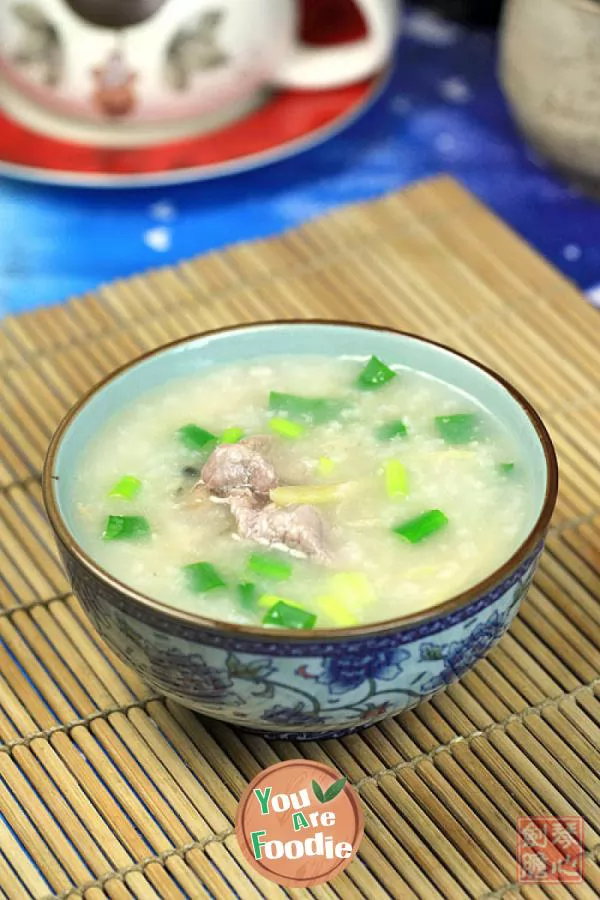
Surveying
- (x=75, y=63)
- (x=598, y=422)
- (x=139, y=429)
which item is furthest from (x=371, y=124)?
(x=139, y=429)

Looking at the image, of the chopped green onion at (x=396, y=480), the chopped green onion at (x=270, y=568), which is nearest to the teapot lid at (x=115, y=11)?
the chopped green onion at (x=396, y=480)

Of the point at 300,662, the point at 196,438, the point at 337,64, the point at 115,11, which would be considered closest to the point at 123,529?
the point at 196,438

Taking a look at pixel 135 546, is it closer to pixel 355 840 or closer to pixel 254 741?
pixel 254 741

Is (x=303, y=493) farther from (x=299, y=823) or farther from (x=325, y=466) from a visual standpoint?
(x=299, y=823)

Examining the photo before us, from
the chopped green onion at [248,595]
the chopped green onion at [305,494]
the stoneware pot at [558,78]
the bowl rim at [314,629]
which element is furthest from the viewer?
the stoneware pot at [558,78]

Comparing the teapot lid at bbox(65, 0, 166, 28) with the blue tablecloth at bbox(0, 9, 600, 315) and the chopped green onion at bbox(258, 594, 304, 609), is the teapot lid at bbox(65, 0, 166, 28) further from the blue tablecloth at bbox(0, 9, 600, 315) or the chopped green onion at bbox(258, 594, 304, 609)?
the chopped green onion at bbox(258, 594, 304, 609)

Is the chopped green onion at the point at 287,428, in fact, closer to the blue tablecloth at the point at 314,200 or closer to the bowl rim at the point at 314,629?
the bowl rim at the point at 314,629
